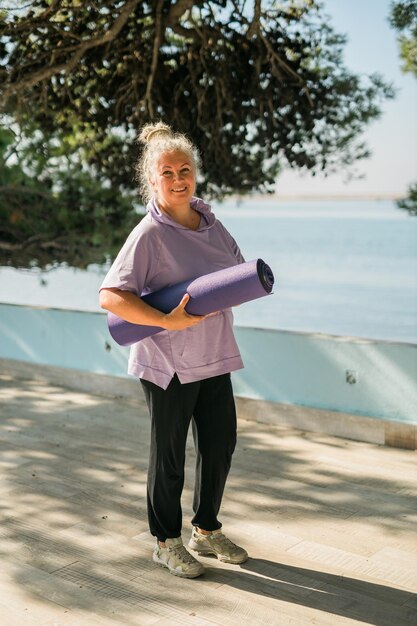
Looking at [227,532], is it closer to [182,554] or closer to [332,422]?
[182,554]

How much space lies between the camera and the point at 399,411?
3.98m

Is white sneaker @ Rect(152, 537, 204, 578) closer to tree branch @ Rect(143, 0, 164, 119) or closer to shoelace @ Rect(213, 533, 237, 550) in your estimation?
shoelace @ Rect(213, 533, 237, 550)

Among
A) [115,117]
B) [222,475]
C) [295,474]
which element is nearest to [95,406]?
[295,474]

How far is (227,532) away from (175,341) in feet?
2.72

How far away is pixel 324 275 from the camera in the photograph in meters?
23.1

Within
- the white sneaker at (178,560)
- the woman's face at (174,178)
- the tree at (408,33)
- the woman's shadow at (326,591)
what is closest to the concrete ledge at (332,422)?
the tree at (408,33)

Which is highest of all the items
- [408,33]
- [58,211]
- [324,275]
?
[408,33]

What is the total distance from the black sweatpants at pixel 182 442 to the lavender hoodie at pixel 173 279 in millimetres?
53

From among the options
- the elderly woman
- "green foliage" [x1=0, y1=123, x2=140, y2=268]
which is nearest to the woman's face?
the elderly woman

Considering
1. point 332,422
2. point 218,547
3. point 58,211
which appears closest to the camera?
point 218,547

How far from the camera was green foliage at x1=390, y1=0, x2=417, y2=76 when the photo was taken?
15.0 feet

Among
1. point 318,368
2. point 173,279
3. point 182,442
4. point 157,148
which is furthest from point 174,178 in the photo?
point 318,368

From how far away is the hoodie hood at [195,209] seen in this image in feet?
7.76

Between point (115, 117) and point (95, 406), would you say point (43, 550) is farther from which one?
point (115, 117)
